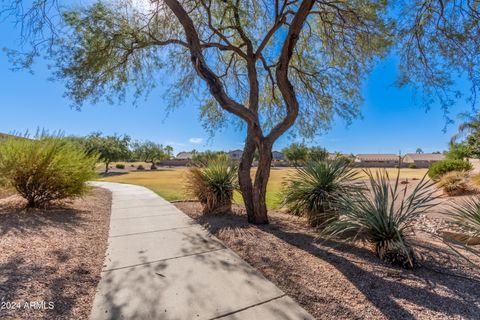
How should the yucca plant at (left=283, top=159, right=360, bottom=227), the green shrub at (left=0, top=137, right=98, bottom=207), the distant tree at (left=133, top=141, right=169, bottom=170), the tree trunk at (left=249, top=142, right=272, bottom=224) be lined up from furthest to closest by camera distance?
the distant tree at (left=133, top=141, right=169, bottom=170)
the green shrub at (left=0, top=137, right=98, bottom=207)
the tree trunk at (left=249, top=142, right=272, bottom=224)
the yucca plant at (left=283, top=159, right=360, bottom=227)

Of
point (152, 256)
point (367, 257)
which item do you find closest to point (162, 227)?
point (152, 256)

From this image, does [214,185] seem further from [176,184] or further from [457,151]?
[457,151]

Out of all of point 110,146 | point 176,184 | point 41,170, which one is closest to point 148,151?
point 110,146

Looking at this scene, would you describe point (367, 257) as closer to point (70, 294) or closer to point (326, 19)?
point (70, 294)

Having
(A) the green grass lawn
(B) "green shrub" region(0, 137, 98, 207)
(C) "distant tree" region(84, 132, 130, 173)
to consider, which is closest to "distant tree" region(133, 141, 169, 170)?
(C) "distant tree" region(84, 132, 130, 173)

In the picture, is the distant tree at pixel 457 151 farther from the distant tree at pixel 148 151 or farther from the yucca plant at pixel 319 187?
the distant tree at pixel 148 151

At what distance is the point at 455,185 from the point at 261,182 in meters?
10.4

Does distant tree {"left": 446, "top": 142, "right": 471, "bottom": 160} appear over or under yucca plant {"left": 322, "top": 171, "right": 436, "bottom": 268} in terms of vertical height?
over

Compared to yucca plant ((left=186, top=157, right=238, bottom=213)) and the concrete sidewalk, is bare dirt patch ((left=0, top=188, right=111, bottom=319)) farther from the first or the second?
yucca plant ((left=186, top=157, right=238, bottom=213))

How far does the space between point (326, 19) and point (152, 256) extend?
750cm

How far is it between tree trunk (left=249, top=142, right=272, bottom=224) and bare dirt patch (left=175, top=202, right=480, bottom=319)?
0.98 m

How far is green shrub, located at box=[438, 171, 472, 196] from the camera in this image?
10078mm

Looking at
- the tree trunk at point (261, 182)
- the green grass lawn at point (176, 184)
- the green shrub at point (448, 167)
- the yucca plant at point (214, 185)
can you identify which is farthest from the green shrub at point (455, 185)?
the yucca plant at point (214, 185)

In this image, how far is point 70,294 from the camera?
8.30 feet
